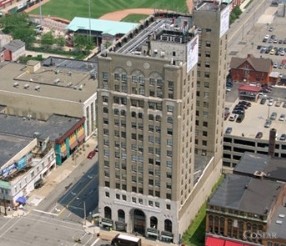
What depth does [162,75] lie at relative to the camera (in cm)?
17538

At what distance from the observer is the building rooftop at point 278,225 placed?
181m

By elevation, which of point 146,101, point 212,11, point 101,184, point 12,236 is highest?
point 212,11

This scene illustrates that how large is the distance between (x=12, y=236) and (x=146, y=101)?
173ft

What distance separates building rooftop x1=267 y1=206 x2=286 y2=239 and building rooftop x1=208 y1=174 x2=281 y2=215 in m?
4.31

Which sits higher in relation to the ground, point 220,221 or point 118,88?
point 118,88

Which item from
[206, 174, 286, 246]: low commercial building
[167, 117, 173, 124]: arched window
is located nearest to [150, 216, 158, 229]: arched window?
[206, 174, 286, 246]: low commercial building

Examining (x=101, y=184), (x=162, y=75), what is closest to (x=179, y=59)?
(x=162, y=75)

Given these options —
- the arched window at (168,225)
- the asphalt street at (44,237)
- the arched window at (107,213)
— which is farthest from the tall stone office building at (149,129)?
the asphalt street at (44,237)

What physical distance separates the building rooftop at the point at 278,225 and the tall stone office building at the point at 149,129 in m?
23.0

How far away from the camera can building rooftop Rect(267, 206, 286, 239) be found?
181262 mm

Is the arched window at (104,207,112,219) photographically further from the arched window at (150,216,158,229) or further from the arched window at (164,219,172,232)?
the arched window at (164,219,172,232)

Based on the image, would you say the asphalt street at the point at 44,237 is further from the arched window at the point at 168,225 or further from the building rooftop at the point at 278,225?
the building rooftop at the point at 278,225

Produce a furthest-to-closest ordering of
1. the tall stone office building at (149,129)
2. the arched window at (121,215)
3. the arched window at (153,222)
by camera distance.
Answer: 1. the arched window at (121,215)
2. the arched window at (153,222)
3. the tall stone office building at (149,129)

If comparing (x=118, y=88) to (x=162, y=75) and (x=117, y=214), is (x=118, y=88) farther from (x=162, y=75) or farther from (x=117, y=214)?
(x=117, y=214)
